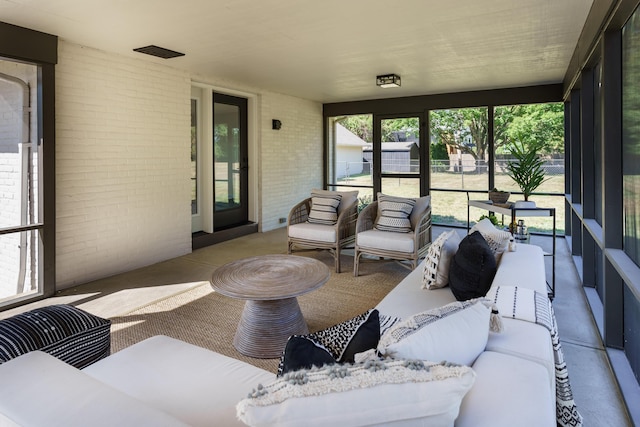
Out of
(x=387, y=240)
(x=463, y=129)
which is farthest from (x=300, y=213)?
(x=463, y=129)

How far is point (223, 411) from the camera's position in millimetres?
1321

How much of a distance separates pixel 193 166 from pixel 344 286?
10.3 feet

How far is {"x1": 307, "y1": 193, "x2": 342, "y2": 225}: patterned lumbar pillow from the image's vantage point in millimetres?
4949

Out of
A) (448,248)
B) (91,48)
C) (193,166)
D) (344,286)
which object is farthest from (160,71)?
(448,248)

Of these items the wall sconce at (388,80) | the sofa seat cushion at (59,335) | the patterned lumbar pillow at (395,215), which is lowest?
the sofa seat cushion at (59,335)

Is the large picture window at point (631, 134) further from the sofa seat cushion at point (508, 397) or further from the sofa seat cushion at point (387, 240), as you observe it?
the sofa seat cushion at point (387, 240)

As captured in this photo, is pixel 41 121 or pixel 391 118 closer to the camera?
pixel 41 121

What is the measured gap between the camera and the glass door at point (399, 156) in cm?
748

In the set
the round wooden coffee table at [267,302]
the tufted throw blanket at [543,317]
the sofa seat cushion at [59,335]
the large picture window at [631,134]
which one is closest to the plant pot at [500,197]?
the large picture window at [631,134]

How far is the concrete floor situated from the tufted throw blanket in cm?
63

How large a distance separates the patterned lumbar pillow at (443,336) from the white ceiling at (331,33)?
2576 millimetres

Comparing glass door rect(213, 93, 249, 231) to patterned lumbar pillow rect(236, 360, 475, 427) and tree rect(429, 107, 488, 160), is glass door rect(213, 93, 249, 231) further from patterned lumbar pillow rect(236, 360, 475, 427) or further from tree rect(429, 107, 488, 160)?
patterned lumbar pillow rect(236, 360, 475, 427)

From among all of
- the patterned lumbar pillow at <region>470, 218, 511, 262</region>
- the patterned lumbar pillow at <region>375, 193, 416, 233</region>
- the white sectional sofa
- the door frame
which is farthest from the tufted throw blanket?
the door frame

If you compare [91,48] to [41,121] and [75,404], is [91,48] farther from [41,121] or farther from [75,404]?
[75,404]
